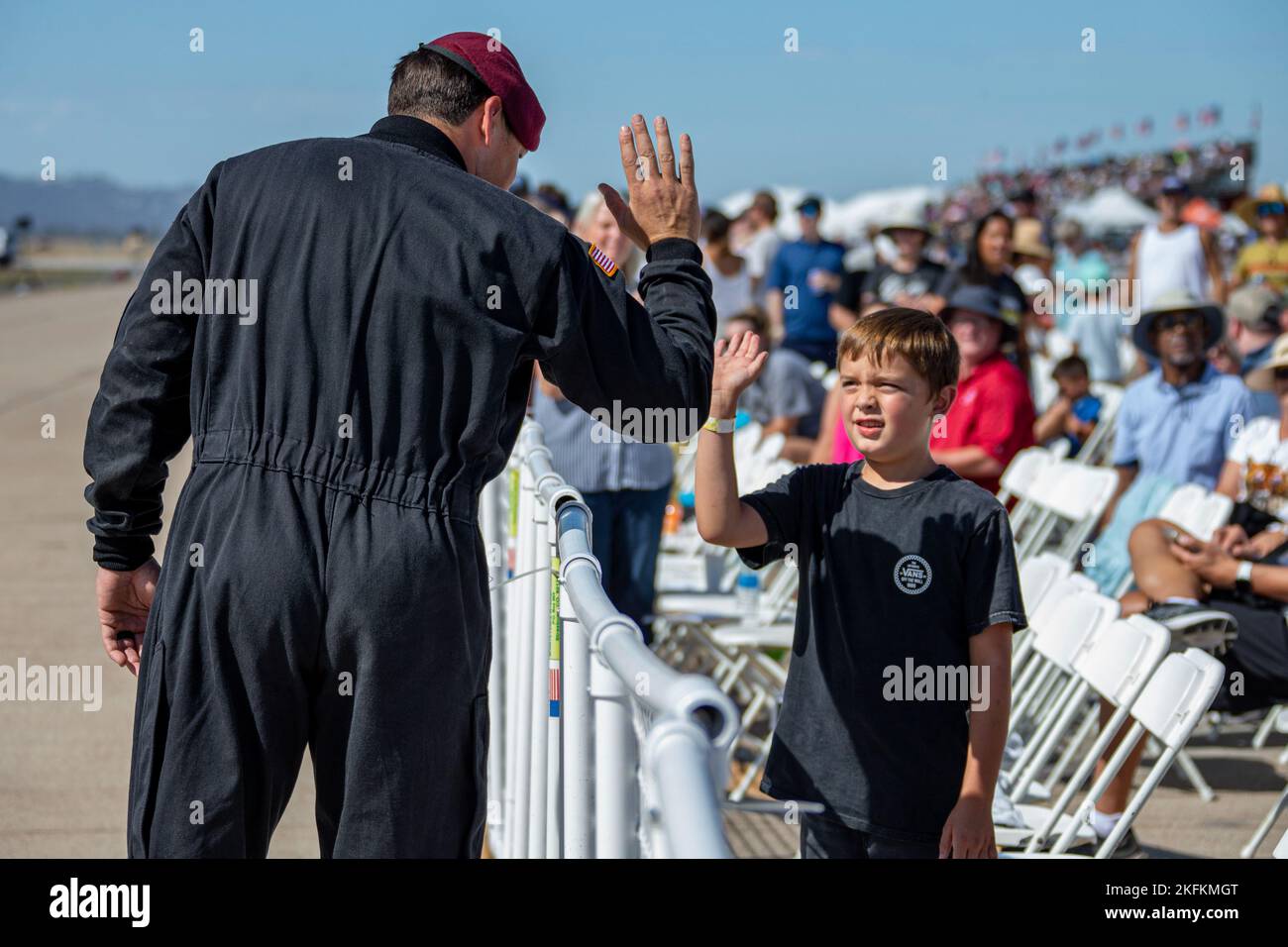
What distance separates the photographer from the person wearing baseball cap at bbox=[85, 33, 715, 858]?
2.24 m

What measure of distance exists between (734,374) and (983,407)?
10.6 feet

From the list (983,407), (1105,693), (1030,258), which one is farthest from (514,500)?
(1030,258)

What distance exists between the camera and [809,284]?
1089cm

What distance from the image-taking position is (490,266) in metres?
2.27

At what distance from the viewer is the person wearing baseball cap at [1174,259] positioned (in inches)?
397

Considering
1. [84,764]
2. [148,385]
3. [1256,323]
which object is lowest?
[84,764]

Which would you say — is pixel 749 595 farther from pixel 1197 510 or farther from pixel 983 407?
pixel 1197 510

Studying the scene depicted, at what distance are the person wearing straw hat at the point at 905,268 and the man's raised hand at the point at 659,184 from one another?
6559 mm

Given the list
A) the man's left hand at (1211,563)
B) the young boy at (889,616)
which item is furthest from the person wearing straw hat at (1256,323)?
the young boy at (889,616)

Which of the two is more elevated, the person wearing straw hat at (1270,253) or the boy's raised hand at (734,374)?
the person wearing straw hat at (1270,253)

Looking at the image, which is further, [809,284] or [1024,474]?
[809,284]

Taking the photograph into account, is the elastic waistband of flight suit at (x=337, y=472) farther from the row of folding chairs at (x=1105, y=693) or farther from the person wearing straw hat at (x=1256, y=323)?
the person wearing straw hat at (x=1256, y=323)

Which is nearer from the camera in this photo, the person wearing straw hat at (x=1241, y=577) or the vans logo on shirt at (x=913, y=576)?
the vans logo on shirt at (x=913, y=576)

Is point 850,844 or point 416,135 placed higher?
point 416,135
